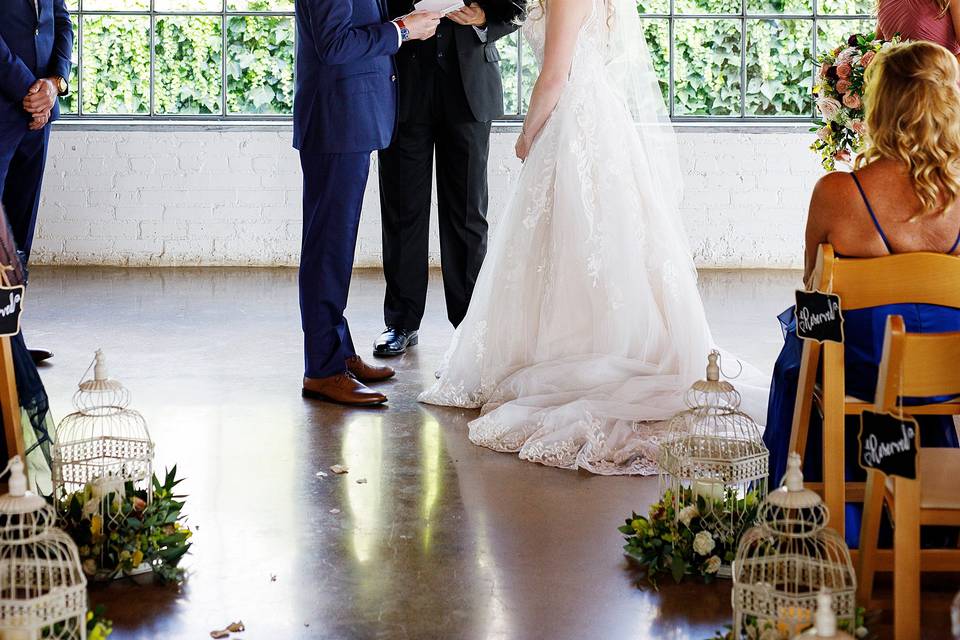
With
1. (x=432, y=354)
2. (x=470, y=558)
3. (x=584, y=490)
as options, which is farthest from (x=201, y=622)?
(x=432, y=354)

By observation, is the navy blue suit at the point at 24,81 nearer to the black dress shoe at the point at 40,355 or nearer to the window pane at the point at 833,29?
the black dress shoe at the point at 40,355

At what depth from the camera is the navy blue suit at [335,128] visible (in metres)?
4.59

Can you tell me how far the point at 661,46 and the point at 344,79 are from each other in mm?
4852

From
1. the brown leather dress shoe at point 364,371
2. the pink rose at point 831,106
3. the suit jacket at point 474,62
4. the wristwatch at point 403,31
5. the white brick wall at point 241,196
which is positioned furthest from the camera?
the white brick wall at point 241,196

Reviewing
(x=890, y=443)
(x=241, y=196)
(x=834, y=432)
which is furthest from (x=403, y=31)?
(x=241, y=196)

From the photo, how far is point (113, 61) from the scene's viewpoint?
8867mm

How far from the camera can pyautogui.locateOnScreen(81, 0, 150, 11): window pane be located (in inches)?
350

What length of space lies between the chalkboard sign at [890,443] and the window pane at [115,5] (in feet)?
24.5

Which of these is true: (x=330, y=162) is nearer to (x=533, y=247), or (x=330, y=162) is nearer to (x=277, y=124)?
(x=533, y=247)

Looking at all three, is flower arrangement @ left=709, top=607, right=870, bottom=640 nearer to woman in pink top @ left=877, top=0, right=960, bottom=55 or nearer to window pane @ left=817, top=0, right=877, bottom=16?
woman in pink top @ left=877, top=0, right=960, bottom=55

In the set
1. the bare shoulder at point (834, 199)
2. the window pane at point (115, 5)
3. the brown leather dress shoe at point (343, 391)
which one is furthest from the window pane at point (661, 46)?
the bare shoulder at point (834, 199)

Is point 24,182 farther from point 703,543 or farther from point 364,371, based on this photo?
point 703,543

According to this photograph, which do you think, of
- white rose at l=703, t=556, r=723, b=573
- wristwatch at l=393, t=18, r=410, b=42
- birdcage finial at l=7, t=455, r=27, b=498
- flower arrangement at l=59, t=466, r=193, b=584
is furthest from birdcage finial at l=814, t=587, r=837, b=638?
wristwatch at l=393, t=18, r=410, b=42

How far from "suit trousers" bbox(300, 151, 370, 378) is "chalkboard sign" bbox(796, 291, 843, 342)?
7.14ft
